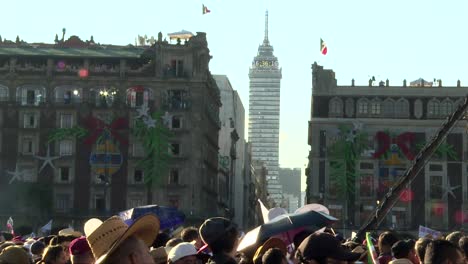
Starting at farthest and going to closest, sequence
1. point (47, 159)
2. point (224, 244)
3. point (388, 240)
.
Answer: point (47, 159) < point (388, 240) < point (224, 244)

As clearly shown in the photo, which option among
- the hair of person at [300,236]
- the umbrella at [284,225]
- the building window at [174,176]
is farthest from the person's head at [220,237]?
the building window at [174,176]

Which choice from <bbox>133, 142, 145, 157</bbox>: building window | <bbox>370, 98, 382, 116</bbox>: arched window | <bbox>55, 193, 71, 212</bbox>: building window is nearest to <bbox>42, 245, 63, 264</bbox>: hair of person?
<bbox>133, 142, 145, 157</bbox>: building window

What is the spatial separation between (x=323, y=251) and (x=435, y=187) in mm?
90702

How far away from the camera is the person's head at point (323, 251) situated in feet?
26.5

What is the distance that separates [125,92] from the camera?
90.5m

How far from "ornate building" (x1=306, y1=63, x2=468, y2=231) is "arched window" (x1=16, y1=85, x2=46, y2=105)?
86.0 ft

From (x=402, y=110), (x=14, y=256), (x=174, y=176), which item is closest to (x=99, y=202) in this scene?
(x=174, y=176)

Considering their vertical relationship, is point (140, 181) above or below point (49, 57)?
below

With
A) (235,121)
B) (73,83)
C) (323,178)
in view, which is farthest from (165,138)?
(235,121)

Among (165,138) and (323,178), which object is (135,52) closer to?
(165,138)

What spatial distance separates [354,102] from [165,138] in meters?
20.6

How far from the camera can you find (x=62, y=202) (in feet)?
292

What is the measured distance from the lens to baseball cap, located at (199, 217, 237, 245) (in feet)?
33.8

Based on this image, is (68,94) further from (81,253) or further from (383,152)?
(81,253)
